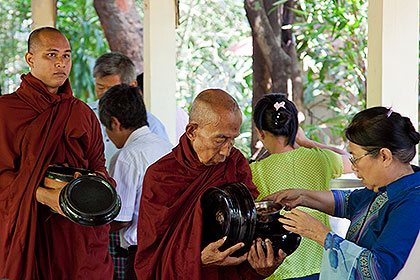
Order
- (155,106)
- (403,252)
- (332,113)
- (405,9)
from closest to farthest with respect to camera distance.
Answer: (403,252)
(405,9)
(155,106)
(332,113)

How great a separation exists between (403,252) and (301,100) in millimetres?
4307

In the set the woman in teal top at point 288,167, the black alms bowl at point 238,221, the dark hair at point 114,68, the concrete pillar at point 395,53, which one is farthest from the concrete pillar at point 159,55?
the black alms bowl at point 238,221

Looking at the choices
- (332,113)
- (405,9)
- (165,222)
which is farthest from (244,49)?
(165,222)

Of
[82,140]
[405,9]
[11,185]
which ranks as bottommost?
[11,185]

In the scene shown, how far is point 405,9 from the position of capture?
3.21 meters

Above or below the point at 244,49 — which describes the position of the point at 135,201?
below

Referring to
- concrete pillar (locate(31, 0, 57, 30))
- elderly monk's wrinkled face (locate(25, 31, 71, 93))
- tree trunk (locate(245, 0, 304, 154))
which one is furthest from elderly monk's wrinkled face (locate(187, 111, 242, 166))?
tree trunk (locate(245, 0, 304, 154))

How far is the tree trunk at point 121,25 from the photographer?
7453 millimetres

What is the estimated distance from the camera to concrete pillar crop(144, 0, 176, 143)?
4363 millimetres

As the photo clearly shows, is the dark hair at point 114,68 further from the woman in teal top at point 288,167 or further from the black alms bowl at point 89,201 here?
the black alms bowl at point 89,201

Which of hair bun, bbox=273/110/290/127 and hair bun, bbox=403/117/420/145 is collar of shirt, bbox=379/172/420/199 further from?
hair bun, bbox=273/110/290/127

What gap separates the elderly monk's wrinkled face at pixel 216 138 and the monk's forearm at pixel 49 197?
26.7 inches

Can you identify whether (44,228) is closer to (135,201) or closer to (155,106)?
(135,201)

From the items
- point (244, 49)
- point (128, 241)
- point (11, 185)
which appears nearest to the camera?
point (11, 185)
